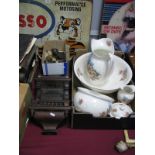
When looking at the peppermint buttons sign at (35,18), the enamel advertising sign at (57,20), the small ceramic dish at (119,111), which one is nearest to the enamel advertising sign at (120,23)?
the enamel advertising sign at (57,20)

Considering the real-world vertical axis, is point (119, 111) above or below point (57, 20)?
below

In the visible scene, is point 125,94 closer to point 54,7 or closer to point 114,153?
point 114,153

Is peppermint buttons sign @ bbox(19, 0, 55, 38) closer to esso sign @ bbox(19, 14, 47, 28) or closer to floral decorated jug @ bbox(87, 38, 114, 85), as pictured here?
esso sign @ bbox(19, 14, 47, 28)

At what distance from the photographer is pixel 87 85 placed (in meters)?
0.89

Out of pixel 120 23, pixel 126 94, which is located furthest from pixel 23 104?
pixel 120 23

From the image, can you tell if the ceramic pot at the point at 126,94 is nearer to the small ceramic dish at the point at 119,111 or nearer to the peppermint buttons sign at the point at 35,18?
the small ceramic dish at the point at 119,111

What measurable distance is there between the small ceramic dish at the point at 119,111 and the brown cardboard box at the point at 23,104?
0.86 ft

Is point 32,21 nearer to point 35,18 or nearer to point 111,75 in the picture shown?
point 35,18

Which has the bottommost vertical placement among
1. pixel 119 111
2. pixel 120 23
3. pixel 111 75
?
pixel 119 111

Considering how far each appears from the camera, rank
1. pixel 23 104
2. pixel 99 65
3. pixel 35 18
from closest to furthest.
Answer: pixel 23 104 → pixel 99 65 → pixel 35 18

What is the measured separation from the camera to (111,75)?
0.97 m

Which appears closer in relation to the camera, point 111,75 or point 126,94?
point 126,94

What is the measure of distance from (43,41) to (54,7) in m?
0.15

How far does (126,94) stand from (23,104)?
329 mm
